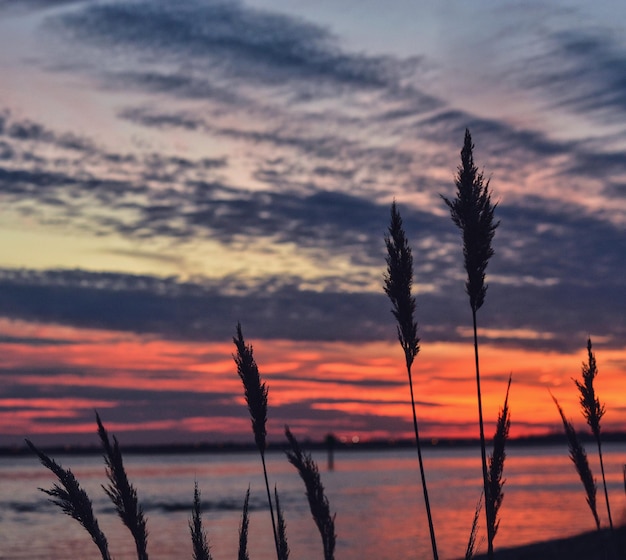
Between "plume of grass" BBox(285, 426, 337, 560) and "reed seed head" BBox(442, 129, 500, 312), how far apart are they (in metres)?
1.64

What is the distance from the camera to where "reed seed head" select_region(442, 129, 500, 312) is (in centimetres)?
535

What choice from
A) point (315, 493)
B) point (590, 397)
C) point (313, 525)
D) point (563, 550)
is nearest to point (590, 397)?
point (590, 397)

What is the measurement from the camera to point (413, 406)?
5.84 m

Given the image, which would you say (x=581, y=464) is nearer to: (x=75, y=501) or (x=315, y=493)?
(x=315, y=493)

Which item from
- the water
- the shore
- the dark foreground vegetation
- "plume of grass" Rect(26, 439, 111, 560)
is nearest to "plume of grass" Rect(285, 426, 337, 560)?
the dark foreground vegetation

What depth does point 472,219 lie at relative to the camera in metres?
5.43

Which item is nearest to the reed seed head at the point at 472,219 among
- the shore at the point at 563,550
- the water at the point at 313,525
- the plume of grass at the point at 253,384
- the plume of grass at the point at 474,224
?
the plume of grass at the point at 474,224

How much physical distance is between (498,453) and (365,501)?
60.1 metres

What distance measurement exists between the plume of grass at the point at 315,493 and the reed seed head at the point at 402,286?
104 cm

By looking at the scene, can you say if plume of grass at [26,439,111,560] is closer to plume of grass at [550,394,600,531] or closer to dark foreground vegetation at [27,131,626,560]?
dark foreground vegetation at [27,131,626,560]

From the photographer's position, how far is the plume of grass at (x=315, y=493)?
6016mm

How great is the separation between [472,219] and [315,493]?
6.82 ft

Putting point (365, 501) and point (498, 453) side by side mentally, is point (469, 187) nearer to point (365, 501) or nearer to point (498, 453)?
point (498, 453)

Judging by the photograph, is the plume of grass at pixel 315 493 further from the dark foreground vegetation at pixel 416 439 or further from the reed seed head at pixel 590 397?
the reed seed head at pixel 590 397
